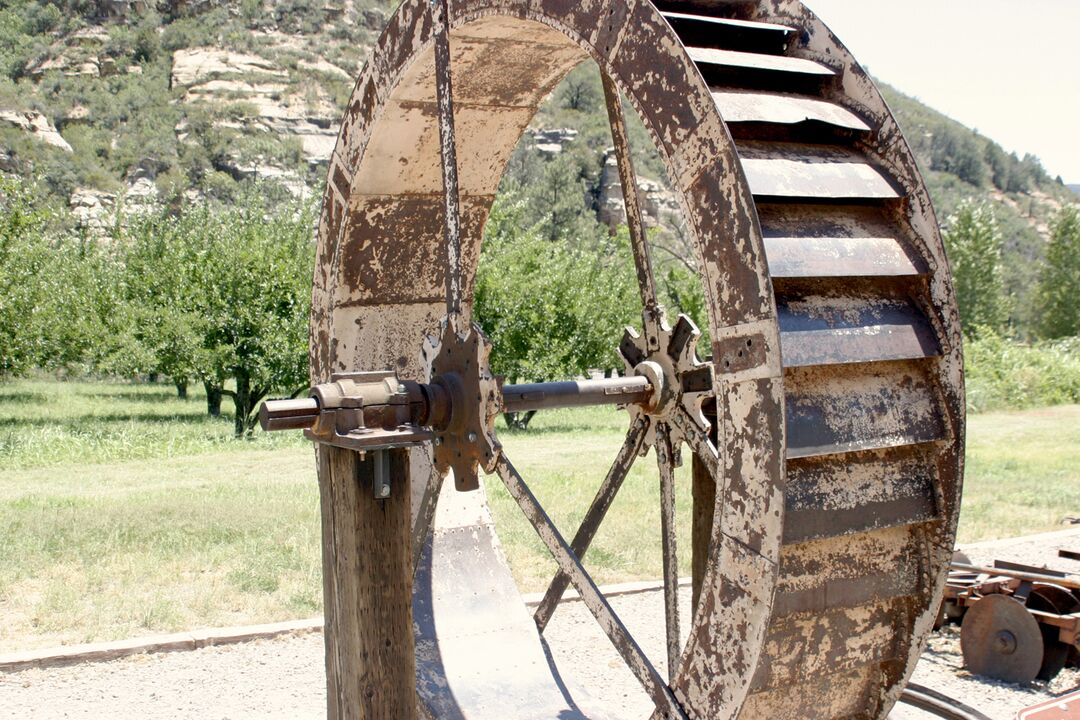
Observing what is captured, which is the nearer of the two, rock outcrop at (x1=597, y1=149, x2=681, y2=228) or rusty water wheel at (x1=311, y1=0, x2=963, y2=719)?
rusty water wheel at (x1=311, y1=0, x2=963, y2=719)

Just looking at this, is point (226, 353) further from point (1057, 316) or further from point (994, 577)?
point (1057, 316)

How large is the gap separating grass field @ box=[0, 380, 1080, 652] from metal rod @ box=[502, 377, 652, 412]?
2.76 m

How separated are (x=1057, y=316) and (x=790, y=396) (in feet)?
123

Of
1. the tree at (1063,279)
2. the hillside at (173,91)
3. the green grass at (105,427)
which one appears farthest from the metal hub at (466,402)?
the hillside at (173,91)

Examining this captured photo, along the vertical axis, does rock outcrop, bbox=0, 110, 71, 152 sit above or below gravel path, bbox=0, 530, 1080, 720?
above

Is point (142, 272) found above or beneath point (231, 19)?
beneath

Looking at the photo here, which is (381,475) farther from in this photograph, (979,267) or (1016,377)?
(979,267)

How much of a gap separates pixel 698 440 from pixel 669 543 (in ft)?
1.32

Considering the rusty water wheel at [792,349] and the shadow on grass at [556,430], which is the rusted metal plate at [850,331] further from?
the shadow on grass at [556,430]

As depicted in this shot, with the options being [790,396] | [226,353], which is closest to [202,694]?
[790,396]

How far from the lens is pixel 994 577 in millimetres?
5566

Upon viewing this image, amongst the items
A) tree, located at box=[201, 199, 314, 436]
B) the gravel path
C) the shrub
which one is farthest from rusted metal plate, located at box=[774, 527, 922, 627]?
the shrub

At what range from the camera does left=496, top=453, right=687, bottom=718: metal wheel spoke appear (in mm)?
2619

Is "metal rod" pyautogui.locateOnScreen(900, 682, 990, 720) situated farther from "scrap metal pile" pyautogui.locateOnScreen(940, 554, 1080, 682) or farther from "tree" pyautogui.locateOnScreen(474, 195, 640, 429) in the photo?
"tree" pyautogui.locateOnScreen(474, 195, 640, 429)
